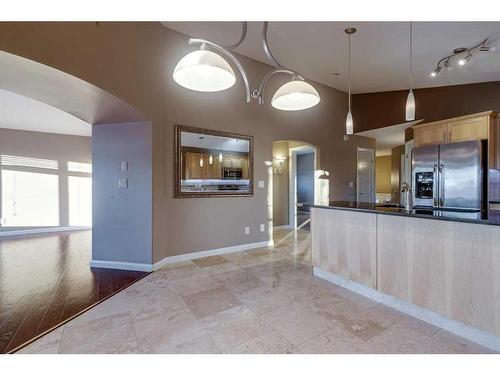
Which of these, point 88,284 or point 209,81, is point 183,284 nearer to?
point 88,284

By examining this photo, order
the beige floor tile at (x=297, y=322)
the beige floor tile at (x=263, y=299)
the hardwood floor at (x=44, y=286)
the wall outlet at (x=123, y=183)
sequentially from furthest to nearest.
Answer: the wall outlet at (x=123, y=183) → the beige floor tile at (x=263, y=299) → the hardwood floor at (x=44, y=286) → the beige floor tile at (x=297, y=322)

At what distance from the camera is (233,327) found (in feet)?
6.39

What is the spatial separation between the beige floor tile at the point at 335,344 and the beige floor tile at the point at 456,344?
57 centimetres

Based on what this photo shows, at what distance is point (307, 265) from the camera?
11.5ft

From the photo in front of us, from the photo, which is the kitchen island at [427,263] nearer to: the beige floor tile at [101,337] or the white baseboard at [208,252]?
Result: the white baseboard at [208,252]

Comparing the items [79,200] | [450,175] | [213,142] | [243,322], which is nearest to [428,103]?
[450,175]

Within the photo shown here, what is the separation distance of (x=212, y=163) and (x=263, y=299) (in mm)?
2285

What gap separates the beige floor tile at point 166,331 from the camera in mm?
1724

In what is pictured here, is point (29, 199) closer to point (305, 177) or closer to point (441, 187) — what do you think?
point (305, 177)

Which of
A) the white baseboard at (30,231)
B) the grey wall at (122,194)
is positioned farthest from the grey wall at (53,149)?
the grey wall at (122,194)

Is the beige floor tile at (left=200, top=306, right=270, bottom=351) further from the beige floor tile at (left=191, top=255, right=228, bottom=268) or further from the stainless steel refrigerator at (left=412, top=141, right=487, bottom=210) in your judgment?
the stainless steel refrigerator at (left=412, top=141, right=487, bottom=210)

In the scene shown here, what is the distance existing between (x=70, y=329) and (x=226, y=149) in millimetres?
2999

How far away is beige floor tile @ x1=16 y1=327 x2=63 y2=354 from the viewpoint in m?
1.65
